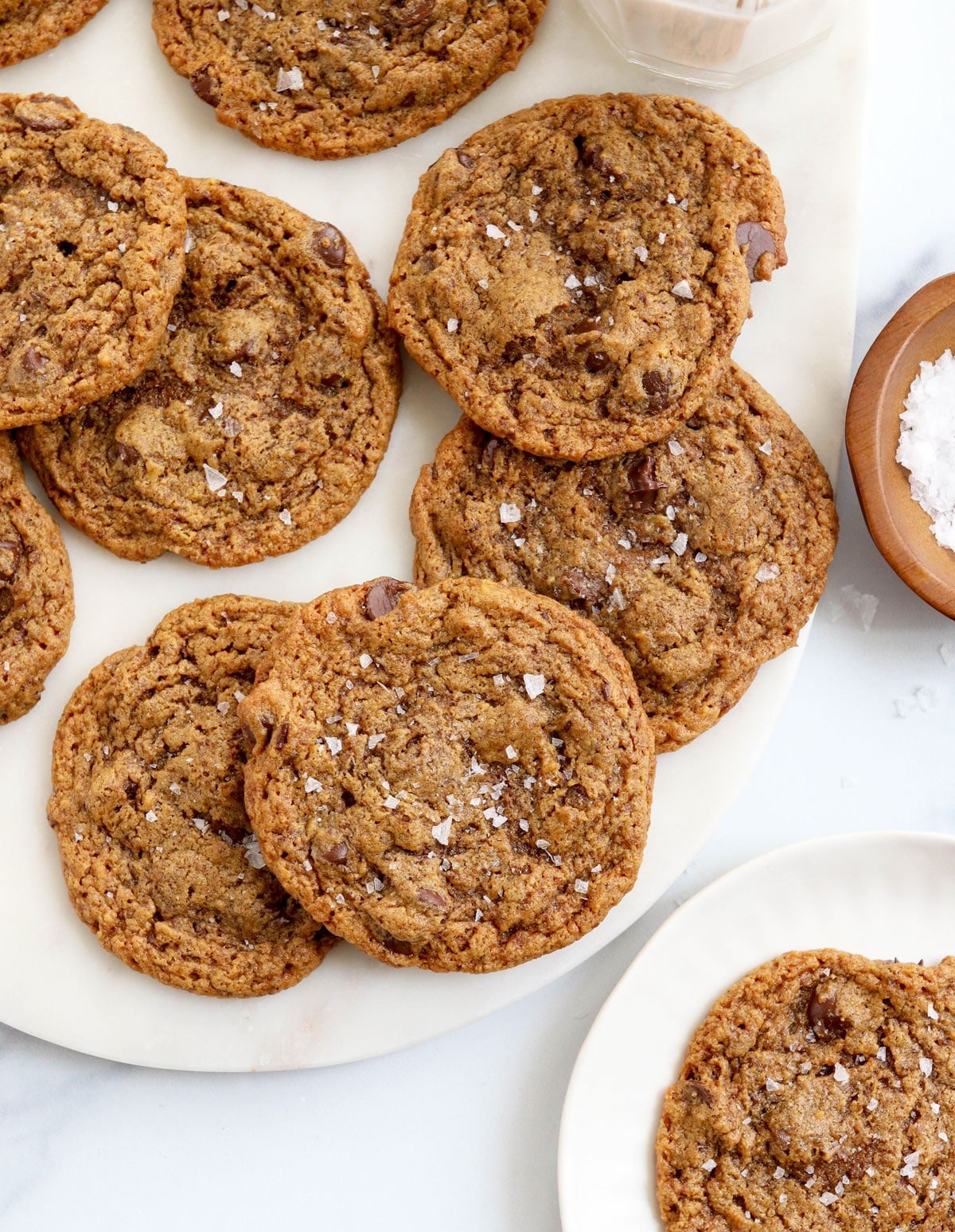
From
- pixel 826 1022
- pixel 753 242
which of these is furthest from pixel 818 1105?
pixel 753 242

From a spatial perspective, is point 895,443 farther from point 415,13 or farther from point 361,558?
point 415,13

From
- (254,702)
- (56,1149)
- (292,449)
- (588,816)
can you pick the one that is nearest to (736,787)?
(588,816)

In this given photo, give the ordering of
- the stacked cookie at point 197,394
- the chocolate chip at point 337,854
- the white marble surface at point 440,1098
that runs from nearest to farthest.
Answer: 1. the chocolate chip at point 337,854
2. the stacked cookie at point 197,394
3. the white marble surface at point 440,1098

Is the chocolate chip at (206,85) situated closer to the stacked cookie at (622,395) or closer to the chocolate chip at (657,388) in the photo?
the stacked cookie at (622,395)

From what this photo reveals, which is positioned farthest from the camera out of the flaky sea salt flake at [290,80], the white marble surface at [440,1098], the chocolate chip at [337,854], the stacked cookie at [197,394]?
the white marble surface at [440,1098]

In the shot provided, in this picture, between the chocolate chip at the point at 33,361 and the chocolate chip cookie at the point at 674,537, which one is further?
the chocolate chip cookie at the point at 674,537

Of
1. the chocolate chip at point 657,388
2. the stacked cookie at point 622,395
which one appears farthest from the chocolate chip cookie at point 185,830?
the chocolate chip at point 657,388

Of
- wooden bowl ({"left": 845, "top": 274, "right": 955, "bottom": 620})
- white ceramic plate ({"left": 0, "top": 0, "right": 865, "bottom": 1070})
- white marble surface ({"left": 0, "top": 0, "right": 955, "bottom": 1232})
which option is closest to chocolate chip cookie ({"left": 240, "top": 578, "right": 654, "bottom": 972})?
white ceramic plate ({"left": 0, "top": 0, "right": 865, "bottom": 1070})

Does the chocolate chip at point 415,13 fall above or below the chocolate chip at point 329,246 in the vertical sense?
above
